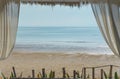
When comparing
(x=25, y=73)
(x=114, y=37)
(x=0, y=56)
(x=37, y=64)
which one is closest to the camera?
(x=114, y=37)

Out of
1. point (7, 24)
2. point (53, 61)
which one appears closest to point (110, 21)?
point (7, 24)

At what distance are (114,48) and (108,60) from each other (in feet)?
18.0

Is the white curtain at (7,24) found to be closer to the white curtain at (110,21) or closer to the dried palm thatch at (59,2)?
the dried palm thatch at (59,2)

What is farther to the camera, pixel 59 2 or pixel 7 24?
pixel 59 2

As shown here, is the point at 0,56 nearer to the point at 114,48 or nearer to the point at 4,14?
the point at 4,14

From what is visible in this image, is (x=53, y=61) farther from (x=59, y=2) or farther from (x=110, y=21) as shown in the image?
(x=110, y=21)

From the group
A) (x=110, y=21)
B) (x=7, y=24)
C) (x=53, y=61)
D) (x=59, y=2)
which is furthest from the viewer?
(x=53, y=61)

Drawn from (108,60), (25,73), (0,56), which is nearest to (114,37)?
(0,56)

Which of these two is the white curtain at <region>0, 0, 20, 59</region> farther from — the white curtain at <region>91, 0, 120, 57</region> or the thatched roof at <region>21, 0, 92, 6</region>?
the white curtain at <region>91, 0, 120, 57</region>

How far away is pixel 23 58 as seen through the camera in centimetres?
1051

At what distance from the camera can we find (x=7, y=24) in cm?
482

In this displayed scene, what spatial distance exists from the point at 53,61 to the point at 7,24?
543 cm

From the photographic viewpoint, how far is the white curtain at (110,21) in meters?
4.57

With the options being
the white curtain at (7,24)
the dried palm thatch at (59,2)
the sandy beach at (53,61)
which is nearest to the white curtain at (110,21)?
the dried palm thatch at (59,2)
